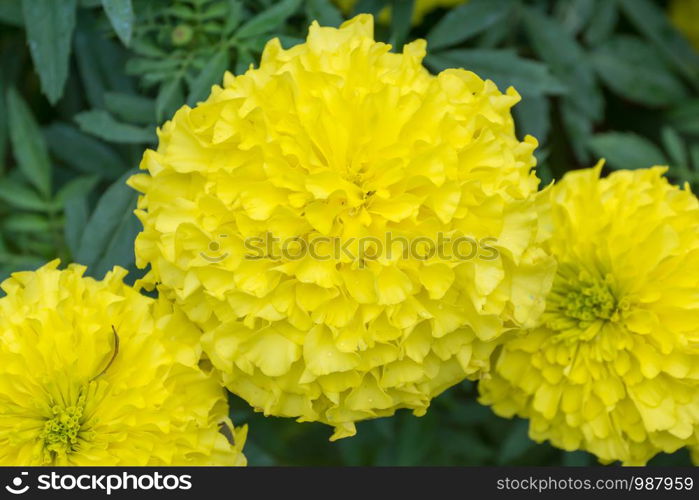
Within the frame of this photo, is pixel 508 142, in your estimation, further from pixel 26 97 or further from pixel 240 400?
pixel 26 97

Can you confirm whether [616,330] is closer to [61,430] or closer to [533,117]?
[533,117]

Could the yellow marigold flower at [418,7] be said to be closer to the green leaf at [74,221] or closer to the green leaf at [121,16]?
the green leaf at [121,16]

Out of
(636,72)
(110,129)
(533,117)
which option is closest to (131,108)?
(110,129)

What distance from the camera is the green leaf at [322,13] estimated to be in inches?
63.9

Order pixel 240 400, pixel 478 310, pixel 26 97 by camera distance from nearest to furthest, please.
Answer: pixel 478 310 < pixel 240 400 < pixel 26 97

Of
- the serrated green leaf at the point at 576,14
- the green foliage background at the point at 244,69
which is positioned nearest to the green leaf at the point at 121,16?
the green foliage background at the point at 244,69

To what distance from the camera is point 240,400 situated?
Result: 1.73 m

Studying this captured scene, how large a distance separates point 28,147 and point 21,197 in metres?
0.10

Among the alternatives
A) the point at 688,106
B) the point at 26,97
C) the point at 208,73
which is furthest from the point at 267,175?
the point at 688,106

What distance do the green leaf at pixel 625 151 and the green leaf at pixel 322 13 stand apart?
2.17 feet

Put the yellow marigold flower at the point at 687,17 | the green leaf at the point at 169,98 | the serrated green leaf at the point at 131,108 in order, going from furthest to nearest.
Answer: the yellow marigold flower at the point at 687,17 → the serrated green leaf at the point at 131,108 → the green leaf at the point at 169,98

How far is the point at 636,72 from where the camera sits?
83.8 inches

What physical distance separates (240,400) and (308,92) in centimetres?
66

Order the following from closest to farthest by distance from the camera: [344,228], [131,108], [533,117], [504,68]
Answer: [344,228]
[131,108]
[504,68]
[533,117]
